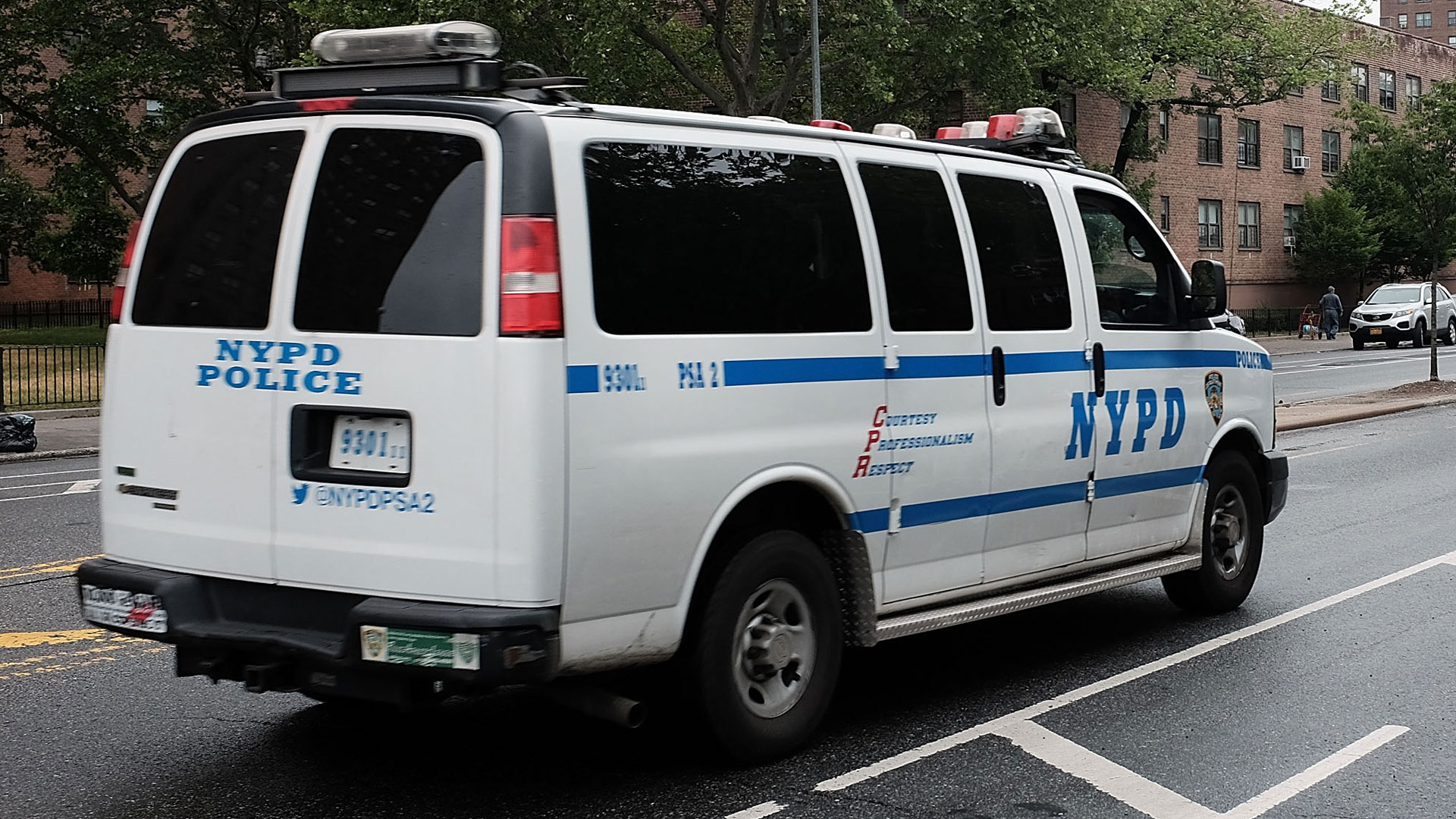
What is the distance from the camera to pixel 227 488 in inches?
189

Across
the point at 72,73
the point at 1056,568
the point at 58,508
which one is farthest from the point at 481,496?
the point at 72,73

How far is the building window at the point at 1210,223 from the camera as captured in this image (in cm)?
5647

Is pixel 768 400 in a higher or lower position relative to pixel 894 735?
higher

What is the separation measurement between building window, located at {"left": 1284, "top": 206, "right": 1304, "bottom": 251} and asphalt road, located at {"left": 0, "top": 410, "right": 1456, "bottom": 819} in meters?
58.0

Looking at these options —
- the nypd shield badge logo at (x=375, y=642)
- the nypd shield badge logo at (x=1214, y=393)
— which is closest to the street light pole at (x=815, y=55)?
the nypd shield badge logo at (x=1214, y=393)

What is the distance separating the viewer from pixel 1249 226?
5969cm

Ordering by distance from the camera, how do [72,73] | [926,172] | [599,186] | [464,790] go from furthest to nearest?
1. [72,73]
2. [926,172]
3. [464,790]
4. [599,186]

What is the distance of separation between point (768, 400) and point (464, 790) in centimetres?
164

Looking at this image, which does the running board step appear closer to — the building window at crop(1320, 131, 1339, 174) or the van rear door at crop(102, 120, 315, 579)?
the van rear door at crop(102, 120, 315, 579)

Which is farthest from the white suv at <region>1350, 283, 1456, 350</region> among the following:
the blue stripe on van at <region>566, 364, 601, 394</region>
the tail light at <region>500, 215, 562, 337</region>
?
the tail light at <region>500, 215, 562, 337</region>

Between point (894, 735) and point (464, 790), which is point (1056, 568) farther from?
point (464, 790)

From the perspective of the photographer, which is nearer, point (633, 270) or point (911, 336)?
point (633, 270)

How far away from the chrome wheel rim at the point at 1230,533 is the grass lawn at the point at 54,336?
1348 inches

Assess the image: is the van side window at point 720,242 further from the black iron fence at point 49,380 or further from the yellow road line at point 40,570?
the black iron fence at point 49,380
